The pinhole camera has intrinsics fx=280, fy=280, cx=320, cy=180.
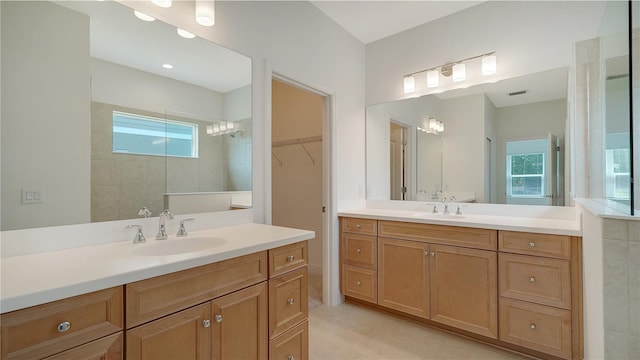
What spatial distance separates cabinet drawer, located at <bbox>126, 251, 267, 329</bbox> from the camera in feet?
3.20

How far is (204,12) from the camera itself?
1.58 meters

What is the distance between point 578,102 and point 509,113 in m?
0.45

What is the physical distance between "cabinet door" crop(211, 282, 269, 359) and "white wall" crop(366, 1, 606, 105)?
245 centimetres

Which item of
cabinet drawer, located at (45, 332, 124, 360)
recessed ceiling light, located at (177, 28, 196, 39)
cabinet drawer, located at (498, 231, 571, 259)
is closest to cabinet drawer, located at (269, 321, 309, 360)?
cabinet drawer, located at (45, 332, 124, 360)

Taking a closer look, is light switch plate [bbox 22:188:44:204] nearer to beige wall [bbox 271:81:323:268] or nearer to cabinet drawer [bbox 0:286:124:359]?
cabinet drawer [bbox 0:286:124:359]

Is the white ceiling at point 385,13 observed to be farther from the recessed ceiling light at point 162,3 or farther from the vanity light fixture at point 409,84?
the recessed ceiling light at point 162,3

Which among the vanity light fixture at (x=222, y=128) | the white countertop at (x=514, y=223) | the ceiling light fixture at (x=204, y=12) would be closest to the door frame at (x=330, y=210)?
the white countertop at (x=514, y=223)

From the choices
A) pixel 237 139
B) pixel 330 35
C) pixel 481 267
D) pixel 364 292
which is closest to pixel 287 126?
pixel 330 35

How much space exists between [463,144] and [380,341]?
74.1 inches

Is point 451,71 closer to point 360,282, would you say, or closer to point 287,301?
point 360,282

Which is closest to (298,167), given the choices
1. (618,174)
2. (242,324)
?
(242,324)

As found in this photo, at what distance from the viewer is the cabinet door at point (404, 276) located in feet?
7.42

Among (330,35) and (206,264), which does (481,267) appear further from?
(330,35)

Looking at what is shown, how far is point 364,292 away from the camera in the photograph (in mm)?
2611
